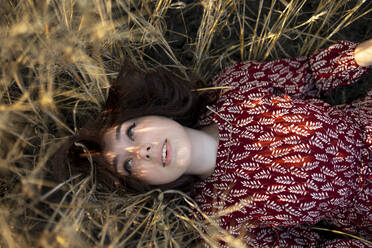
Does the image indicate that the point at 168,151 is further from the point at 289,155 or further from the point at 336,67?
the point at 336,67

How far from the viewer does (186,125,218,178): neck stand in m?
1.35

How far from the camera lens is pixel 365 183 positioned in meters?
1.39

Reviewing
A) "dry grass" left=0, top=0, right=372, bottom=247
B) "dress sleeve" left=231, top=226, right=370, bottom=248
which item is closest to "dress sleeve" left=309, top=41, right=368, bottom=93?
"dry grass" left=0, top=0, right=372, bottom=247

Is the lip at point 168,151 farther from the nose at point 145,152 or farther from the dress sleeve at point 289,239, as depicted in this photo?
the dress sleeve at point 289,239

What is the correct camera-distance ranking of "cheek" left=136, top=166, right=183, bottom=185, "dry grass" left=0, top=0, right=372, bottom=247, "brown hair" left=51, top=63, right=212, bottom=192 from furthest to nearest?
"brown hair" left=51, top=63, right=212, bottom=192 → "cheek" left=136, top=166, right=183, bottom=185 → "dry grass" left=0, top=0, right=372, bottom=247

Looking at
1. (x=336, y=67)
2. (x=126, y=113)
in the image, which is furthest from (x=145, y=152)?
(x=336, y=67)

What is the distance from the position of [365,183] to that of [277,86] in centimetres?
58

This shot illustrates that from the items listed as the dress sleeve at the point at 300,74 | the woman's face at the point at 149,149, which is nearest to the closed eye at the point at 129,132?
the woman's face at the point at 149,149

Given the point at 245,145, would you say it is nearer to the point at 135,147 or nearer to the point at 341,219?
the point at 135,147

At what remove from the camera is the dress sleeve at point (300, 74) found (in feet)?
4.57

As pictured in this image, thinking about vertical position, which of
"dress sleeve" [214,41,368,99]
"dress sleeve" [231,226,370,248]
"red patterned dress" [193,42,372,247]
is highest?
"dress sleeve" [214,41,368,99]

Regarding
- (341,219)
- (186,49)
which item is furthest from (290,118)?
(186,49)

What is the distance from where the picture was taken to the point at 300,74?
1438 millimetres

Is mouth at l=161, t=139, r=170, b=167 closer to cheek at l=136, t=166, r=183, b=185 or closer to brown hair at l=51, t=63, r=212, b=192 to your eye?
cheek at l=136, t=166, r=183, b=185
